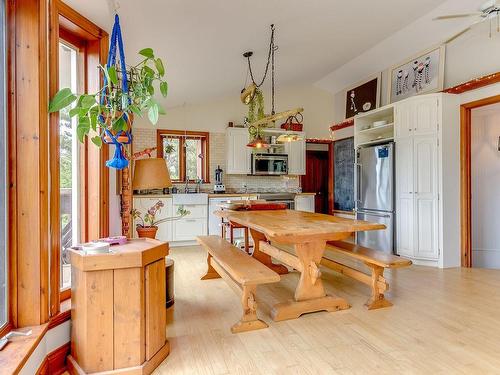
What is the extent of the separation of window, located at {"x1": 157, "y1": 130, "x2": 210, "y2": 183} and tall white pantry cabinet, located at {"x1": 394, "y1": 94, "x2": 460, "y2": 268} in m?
3.73

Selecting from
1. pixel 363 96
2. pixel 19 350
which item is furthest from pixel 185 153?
pixel 19 350

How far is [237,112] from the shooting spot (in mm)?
6539

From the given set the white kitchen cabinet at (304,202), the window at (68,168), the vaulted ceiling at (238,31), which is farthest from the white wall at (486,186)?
the window at (68,168)

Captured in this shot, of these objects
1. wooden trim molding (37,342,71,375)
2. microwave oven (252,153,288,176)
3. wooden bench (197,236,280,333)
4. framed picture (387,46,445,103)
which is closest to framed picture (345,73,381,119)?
framed picture (387,46,445,103)

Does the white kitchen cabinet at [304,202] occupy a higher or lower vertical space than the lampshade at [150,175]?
lower

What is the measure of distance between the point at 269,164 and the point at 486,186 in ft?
12.3

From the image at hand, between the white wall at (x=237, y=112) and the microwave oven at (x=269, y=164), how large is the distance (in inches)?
35.7

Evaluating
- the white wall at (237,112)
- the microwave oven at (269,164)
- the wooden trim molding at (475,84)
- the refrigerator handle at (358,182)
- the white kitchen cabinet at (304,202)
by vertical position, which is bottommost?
the white kitchen cabinet at (304,202)

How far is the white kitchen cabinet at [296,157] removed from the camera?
6.74m

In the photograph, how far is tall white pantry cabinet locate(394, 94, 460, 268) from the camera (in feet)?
13.5

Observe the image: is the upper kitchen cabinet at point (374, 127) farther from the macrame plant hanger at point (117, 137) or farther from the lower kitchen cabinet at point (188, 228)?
the macrame plant hanger at point (117, 137)

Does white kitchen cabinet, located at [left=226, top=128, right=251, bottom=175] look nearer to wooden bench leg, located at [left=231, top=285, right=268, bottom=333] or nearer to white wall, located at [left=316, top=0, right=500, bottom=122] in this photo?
white wall, located at [left=316, top=0, right=500, bottom=122]

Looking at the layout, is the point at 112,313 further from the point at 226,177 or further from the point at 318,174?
the point at 318,174

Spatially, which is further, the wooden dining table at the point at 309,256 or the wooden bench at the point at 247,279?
the wooden dining table at the point at 309,256
